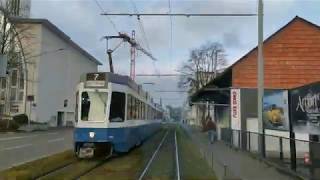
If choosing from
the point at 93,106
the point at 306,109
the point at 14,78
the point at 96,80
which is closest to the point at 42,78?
the point at 14,78

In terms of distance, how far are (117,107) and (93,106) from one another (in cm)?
97

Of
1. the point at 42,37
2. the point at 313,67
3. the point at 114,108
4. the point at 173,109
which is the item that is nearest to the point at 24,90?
the point at 42,37

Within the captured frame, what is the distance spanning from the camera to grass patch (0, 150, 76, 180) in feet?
48.4

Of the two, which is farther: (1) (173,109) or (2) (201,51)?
(1) (173,109)

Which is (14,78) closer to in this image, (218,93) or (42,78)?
(42,78)

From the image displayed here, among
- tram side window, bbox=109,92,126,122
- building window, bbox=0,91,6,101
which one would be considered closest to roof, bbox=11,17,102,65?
building window, bbox=0,91,6,101

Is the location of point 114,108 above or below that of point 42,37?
below

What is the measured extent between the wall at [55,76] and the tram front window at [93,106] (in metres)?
56.0

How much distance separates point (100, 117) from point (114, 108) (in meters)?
0.69

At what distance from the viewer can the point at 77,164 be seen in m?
20.0

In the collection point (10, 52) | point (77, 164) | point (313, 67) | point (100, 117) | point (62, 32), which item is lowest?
point (77, 164)

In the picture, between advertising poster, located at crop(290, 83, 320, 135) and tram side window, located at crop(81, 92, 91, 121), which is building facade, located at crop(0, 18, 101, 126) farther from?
advertising poster, located at crop(290, 83, 320, 135)

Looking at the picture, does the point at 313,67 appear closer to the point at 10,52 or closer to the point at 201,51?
the point at 10,52

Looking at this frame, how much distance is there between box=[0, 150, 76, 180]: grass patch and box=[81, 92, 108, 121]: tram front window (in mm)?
1848
